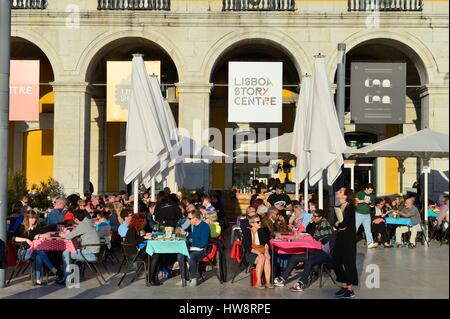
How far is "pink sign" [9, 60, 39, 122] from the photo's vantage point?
21047 millimetres

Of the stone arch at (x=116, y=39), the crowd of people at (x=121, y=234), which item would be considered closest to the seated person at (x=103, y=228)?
the crowd of people at (x=121, y=234)

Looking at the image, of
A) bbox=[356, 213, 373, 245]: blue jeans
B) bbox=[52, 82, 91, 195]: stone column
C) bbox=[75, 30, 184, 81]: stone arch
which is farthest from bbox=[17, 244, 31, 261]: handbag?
bbox=[75, 30, 184, 81]: stone arch

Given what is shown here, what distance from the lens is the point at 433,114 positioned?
21297mm

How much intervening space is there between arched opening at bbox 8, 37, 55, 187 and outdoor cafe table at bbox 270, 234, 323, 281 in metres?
18.4

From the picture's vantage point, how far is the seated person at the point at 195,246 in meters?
9.75

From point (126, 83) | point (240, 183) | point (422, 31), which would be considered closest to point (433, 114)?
point (422, 31)

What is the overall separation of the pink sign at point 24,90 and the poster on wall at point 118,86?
2.44m

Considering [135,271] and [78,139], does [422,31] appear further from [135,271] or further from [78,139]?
[135,271]

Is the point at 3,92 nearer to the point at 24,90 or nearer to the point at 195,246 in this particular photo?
the point at 195,246

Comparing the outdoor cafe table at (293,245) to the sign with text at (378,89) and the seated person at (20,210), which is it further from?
the sign with text at (378,89)

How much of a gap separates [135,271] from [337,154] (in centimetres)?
428

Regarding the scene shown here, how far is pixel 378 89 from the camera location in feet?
68.1

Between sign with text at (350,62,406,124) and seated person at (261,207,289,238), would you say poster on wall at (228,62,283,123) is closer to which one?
sign with text at (350,62,406,124)

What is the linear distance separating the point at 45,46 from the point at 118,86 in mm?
2849
